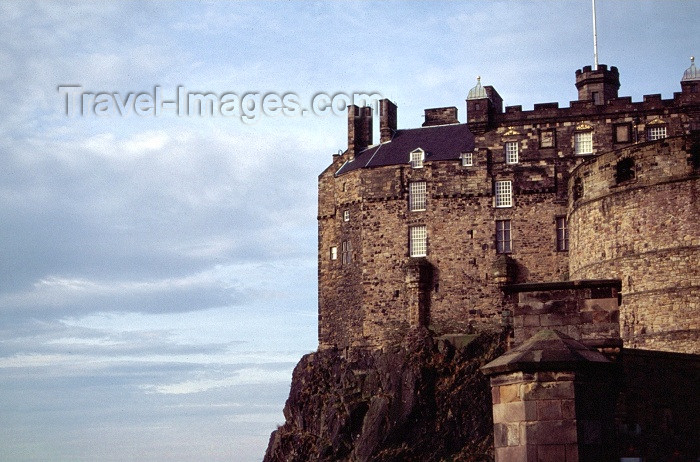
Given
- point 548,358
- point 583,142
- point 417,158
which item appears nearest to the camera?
point 548,358

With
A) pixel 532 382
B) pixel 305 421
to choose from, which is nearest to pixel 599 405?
pixel 532 382

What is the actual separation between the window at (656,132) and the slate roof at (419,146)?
7.25 meters

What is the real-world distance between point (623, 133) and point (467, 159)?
6.33 meters

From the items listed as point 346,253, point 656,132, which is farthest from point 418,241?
point 656,132

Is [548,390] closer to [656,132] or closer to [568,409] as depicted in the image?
[568,409]

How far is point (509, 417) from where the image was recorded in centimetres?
1484

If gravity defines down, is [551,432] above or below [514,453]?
→ above

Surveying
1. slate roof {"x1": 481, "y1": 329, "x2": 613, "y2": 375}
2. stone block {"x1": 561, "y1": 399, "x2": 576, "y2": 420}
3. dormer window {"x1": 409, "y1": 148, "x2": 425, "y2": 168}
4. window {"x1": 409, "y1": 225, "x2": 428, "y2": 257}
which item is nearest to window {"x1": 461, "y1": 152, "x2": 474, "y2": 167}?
dormer window {"x1": 409, "y1": 148, "x2": 425, "y2": 168}

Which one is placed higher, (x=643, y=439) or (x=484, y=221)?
(x=484, y=221)

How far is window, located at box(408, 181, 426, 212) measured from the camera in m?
49.9

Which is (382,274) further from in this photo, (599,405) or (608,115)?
(599,405)

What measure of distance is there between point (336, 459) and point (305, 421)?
3.31 meters

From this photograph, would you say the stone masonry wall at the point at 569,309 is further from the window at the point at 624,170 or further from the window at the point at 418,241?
the window at the point at 418,241

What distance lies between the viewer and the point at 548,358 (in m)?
14.7
